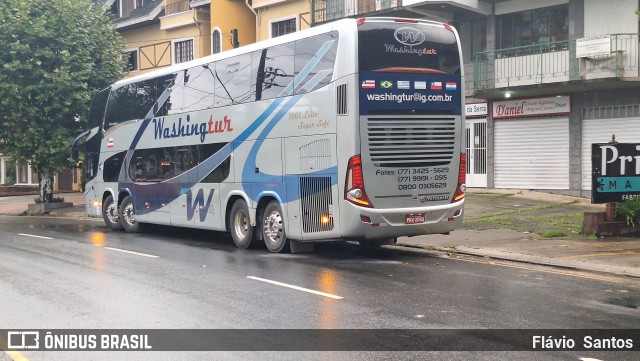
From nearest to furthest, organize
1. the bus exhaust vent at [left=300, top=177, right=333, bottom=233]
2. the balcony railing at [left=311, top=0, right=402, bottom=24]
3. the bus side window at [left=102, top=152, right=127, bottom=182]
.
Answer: the bus exhaust vent at [left=300, top=177, right=333, bottom=233] < the bus side window at [left=102, top=152, right=127, bottom=182] < the balcony railing at [left=311, top=0, right=402, bottom=24]

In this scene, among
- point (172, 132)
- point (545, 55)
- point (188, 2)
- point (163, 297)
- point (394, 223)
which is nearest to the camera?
point (163, 297)

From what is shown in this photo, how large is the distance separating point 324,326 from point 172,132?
10.6 metres

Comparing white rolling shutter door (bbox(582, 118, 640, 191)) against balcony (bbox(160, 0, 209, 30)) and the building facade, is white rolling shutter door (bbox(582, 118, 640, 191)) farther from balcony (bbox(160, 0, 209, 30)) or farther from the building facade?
balcony (bbox(160, 0, 209, 30))

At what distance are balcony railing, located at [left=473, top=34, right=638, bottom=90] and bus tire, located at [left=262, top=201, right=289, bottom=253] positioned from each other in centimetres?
1258

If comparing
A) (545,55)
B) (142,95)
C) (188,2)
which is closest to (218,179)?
(142,95)

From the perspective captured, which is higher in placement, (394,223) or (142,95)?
(142,95)

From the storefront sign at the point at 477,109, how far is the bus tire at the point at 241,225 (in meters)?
14.0

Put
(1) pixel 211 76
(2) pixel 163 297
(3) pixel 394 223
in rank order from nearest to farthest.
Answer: (2) pixel 163 297 < (3) pixel 394 223 < (1) pixel 211 76

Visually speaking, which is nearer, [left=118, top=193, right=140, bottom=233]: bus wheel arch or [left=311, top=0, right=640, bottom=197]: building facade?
[left=118, top=193, right=140, bottom=233]: bus wheel arch

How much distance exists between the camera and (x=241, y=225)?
15.0m

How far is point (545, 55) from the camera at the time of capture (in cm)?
2347

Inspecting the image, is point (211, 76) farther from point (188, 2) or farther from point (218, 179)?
point (188, 2)

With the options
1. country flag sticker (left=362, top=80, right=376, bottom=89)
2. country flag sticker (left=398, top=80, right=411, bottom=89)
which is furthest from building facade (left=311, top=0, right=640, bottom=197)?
country flag sticker (left=362, top=80, right=376, bottom=89)

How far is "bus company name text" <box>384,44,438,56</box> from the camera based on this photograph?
12.2 meters
